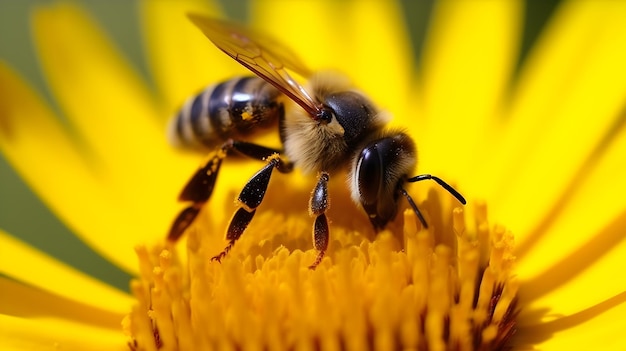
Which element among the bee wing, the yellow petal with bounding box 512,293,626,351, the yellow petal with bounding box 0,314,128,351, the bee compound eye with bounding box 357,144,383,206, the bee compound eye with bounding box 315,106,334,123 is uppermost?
the bee wing

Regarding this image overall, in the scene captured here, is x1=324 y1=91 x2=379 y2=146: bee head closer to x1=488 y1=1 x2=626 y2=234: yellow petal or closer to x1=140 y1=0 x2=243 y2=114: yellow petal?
x1=488 y1=1 x2=626 y2=234: yellow petal

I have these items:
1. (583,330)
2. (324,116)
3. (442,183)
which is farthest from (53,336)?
(583,330)

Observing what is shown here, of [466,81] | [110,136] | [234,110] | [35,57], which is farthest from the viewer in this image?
[35,57]

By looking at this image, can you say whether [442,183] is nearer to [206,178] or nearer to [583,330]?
[583,330]

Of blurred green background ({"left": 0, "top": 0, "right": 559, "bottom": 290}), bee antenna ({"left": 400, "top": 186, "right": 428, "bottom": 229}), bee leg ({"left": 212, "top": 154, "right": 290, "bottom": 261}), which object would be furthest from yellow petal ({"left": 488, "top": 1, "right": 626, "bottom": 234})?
bee leg ({"left": 212, "top": 154, "right": 290, "bottom": 261})

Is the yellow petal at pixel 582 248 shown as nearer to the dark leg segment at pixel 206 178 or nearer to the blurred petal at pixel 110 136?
the dark leg segment at pixel 206 178

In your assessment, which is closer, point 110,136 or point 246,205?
point 246,205

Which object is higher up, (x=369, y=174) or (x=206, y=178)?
(x=369, y=174)

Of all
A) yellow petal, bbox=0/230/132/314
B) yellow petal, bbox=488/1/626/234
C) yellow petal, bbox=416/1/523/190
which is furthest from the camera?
yellow petal, bbox=416/1/523/190

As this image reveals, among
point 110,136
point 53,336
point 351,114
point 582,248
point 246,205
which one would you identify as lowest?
point 53,336
